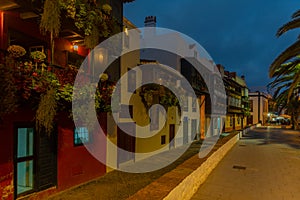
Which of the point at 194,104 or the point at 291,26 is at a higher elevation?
the point at 291,26

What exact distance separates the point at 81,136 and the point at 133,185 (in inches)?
102

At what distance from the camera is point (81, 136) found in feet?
30.2

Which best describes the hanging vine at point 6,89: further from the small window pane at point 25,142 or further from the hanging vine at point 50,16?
the small window pane at point 25,142

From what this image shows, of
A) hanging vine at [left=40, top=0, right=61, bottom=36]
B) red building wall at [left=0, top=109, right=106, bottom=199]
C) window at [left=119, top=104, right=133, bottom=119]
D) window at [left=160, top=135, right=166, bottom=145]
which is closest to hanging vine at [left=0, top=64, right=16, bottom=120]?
red building wall at [left=0, top=109, right=106, bottom=199]

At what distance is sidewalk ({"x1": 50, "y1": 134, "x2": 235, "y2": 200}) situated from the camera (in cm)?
484

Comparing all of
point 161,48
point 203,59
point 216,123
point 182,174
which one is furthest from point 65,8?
point 216,123

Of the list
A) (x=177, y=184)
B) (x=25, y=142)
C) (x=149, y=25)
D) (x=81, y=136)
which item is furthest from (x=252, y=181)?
(x=149, y=25)

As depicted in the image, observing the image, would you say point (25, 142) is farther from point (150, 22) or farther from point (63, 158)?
point (150, 22)

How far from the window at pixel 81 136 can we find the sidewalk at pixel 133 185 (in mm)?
1539

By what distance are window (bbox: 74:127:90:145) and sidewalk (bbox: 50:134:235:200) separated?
1539mm

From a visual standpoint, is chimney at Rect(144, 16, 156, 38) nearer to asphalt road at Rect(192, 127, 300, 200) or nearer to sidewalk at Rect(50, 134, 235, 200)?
sidewalk at Rect(50, 134, 235, 200)

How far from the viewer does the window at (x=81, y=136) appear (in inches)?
351

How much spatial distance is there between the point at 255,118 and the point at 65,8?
211 feet

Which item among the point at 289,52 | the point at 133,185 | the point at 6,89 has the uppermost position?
the point at 289,52
